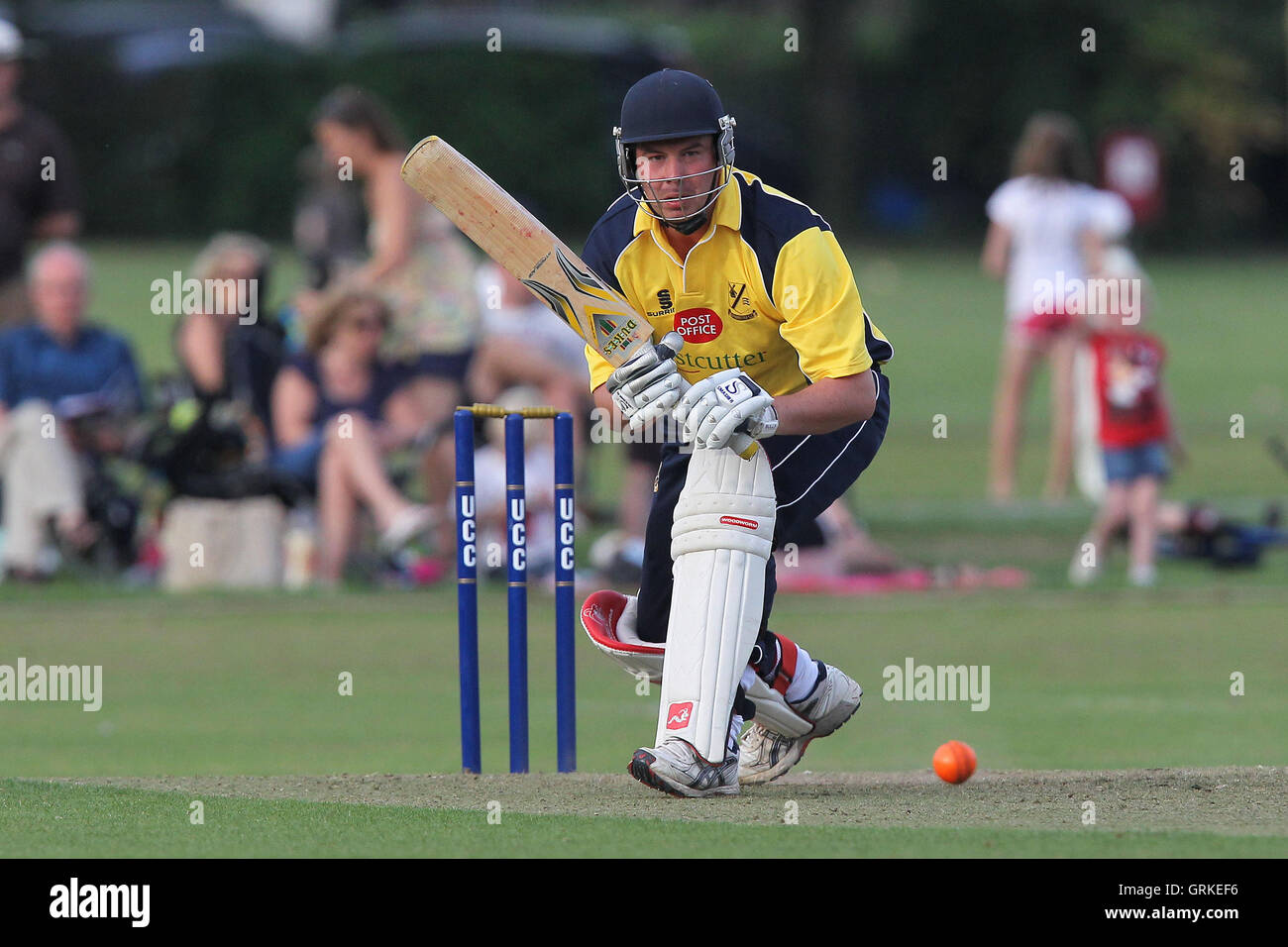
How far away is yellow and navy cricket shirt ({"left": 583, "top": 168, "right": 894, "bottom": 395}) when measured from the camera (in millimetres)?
5141

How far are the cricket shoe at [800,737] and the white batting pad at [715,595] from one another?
0.60 m

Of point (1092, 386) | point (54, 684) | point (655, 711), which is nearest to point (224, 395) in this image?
point (54, 684)

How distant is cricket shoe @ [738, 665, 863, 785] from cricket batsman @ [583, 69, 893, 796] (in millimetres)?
310

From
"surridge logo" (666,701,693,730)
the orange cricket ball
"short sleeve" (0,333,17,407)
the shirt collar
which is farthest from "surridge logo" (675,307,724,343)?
"short sleeve" (0,333,17,407)

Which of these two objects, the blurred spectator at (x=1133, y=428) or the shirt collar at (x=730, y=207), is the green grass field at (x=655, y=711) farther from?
the shirt collar at (x=730, y=207)

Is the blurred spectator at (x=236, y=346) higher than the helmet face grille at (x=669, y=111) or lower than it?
lower

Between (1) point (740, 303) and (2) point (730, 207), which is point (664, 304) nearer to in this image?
(1) point (740, 303)

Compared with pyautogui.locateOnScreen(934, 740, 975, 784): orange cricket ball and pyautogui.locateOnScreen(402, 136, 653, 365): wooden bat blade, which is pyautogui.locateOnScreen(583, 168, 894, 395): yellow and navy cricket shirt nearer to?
pyautogui.locateOnScreen(402, 136, 653, 365): wooden bat blade

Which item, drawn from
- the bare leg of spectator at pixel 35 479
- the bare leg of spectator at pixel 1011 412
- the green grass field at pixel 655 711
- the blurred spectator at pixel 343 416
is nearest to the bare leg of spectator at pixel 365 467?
the blurred spectator at pixel 343 416

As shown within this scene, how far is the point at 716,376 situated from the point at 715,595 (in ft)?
1.81

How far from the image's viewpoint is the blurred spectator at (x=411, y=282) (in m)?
10.5

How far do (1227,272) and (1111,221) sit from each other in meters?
16.4
